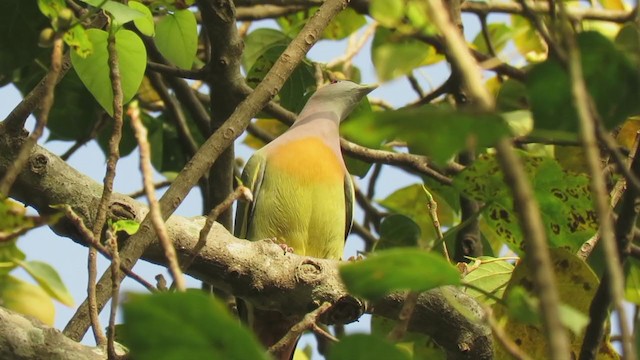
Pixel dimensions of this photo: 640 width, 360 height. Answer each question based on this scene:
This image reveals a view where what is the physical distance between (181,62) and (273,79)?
0.34m

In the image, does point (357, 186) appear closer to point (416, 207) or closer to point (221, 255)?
point (416, 207)

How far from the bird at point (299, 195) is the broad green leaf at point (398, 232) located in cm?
21

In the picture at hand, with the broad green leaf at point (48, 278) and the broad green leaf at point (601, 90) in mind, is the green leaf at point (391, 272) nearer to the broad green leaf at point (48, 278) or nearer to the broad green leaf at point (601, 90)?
the broad green leaf at point (601, 90)

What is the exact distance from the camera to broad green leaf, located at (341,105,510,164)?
0.91m

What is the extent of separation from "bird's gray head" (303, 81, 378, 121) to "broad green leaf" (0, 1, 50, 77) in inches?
44.4

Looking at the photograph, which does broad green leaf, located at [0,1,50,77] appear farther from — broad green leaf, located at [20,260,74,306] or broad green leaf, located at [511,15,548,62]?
broad green leaf, located at [511,15,548,62]

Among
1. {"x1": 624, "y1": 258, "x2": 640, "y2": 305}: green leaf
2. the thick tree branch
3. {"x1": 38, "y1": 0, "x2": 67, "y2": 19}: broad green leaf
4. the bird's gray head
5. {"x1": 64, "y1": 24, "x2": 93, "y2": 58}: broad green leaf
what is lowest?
the thick tree branch

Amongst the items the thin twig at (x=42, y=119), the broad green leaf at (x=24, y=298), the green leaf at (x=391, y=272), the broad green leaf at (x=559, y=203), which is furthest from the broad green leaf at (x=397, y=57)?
the green leaf at (x=391, y=272)

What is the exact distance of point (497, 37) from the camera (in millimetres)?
4996

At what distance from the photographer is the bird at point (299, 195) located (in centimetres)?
358

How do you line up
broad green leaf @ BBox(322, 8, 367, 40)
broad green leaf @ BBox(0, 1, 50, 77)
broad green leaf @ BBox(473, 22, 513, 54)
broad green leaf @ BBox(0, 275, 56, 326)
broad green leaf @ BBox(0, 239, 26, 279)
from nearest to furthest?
broad green leaf @ BBox(0, 239, 26, 279) < broad green leaf @ BBox(0, 275, 56, 326) < broad green leaf @ BBox(0, 1, 50, 77) < broad green leaf @ BBox(322, 8, 367, 40) < broad green leaf @ BBox(473, 22, 513, 54)

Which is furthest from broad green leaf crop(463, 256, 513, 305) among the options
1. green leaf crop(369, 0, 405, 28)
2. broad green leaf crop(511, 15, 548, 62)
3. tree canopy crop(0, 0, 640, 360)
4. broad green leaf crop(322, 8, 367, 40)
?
broad green leaf crop(511, 15, 548, 62)

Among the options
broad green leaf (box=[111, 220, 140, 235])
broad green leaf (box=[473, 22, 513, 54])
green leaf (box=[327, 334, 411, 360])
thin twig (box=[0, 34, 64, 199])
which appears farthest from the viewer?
broad green leaf (box=[473, 22, 513, 54])

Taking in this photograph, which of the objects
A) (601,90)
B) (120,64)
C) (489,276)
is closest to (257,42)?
(489,276)
